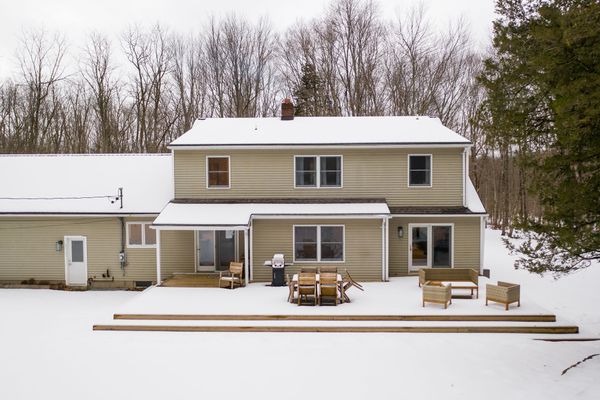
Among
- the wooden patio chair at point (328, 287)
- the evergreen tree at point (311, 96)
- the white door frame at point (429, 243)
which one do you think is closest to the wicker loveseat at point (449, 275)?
the white door frame at point (429, 243)

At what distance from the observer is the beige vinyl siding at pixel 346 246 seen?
46.2 ft

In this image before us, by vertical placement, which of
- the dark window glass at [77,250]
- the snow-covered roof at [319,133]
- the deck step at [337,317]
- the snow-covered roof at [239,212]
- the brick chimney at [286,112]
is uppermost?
the brick chimney at [286,112]

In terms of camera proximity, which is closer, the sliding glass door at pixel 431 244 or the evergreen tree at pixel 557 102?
the evergreen tree at pixel 557 102

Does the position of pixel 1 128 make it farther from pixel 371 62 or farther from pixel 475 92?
pixel 475 92

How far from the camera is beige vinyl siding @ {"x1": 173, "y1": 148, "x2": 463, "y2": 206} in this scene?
14797mm

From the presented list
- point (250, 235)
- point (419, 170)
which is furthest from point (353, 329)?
point (419, 170)

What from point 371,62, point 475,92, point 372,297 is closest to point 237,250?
point 372,297

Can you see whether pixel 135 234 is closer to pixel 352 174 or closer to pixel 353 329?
pixel 352 174

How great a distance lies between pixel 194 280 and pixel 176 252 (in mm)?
1485

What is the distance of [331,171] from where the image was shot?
1496 centimetres

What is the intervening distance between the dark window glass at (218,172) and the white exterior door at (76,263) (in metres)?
Answer: 5.27

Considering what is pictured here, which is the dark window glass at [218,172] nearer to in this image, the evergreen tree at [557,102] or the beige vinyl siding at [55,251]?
the beige vinyl siding at [55,251]

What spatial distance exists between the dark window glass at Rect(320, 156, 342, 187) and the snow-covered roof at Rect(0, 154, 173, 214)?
230 inches

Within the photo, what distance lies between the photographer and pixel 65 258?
15.1 meters
